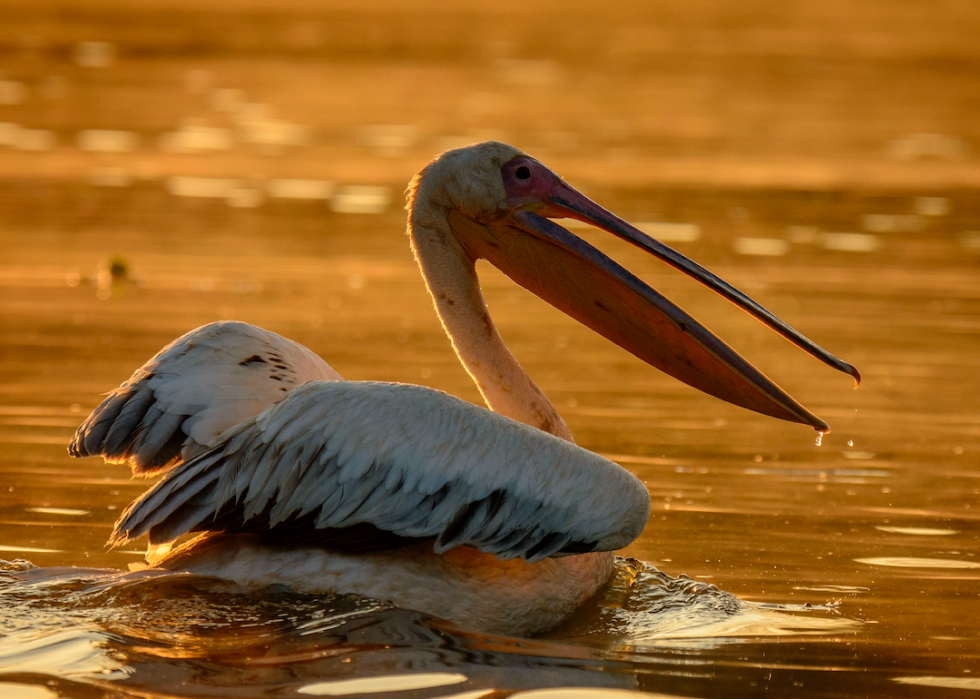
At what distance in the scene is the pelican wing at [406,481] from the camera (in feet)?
15.0

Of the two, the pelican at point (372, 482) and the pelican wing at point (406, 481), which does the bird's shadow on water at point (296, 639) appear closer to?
the pelican at point (372, 482)

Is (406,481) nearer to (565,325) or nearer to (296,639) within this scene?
(296,639)

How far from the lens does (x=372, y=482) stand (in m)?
4.59

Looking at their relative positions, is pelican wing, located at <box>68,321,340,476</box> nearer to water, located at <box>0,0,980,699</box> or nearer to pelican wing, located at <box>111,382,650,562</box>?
pelican wing, located at <box>111,382,650,562</box>

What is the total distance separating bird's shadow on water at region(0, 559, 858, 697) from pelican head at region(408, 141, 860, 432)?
2.70 ft

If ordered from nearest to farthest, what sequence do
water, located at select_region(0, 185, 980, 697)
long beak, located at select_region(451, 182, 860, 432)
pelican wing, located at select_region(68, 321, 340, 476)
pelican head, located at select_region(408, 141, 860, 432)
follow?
1. water, located at select_region(0, 185, 980, 697)
2. pelican wing, located at select_region(68, 321, 340, 476)
3. long beak, located at select_region(451, 182, 860, 432)
4. pelican head, located at select_region(408, 141, 860, 432)

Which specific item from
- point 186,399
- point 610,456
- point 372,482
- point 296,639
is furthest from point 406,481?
point 610,456

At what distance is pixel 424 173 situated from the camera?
548 centimetres

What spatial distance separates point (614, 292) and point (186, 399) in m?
1.49

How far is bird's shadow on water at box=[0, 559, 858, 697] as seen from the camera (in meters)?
4.10

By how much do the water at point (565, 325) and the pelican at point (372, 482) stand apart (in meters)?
0.14

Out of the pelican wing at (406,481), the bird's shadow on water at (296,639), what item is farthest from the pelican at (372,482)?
the bird's shadow on water at (296,639)

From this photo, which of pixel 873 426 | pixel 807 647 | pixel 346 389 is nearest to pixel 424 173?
pixel 346 389

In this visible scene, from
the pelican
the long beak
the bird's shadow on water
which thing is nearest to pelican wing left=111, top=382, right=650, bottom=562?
the pelican
